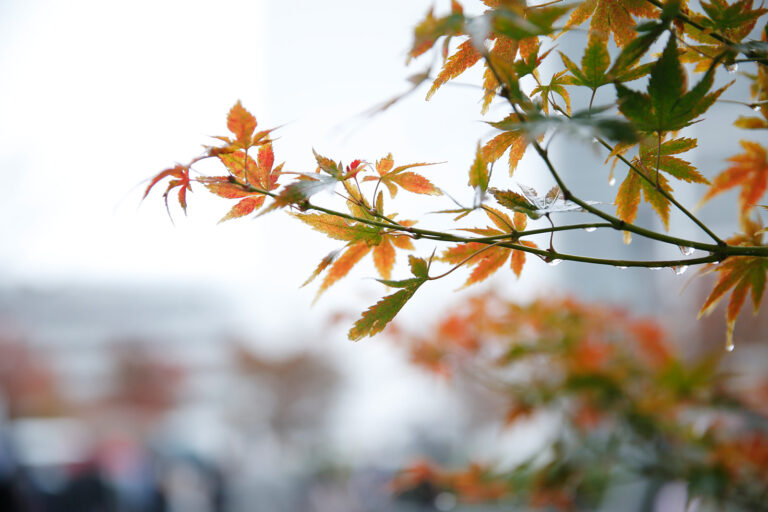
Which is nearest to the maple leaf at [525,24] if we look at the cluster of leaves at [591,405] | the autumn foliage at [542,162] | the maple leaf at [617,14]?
the autumn foliage at [542,162]

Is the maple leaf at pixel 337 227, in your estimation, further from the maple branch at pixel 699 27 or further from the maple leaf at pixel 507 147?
the maple branch at pixel 699 27

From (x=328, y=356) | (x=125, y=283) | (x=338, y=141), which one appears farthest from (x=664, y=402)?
(x=125, y=283)

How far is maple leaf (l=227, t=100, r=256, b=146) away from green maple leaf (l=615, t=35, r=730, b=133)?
0.17 meters

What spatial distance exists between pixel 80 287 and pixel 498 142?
49.3 feet

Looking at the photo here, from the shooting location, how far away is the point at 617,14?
0.30 m

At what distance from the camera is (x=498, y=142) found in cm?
29

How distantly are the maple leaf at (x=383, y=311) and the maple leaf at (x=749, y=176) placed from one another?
17 cm

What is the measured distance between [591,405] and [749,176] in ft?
2.05

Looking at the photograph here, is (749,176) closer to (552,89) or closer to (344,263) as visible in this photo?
(552,89)

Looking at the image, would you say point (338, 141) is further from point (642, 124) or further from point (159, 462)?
point (159, 462)

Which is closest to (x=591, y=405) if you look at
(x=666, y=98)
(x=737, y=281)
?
(x=737, y=281)

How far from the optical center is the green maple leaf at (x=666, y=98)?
0.24 meters

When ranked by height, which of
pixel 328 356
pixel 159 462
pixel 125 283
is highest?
pixel 125 283

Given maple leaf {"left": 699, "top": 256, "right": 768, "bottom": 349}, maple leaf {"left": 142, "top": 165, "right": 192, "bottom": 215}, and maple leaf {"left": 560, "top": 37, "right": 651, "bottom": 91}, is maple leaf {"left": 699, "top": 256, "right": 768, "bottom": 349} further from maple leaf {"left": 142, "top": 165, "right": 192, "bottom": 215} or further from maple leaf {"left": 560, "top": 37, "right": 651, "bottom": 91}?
maple leaf {"left": 142, "top": 165, "right": 192, "bottom": 215}
